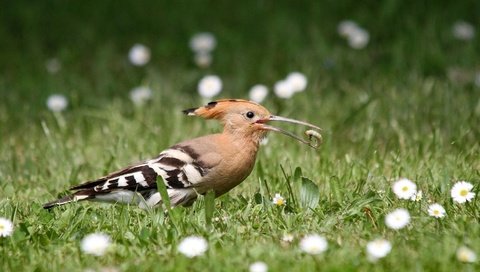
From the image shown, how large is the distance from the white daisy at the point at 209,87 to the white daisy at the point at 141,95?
0.41m

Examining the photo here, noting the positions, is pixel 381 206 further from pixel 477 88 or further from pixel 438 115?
pixel 477 88

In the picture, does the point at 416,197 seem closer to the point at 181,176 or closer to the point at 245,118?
the point at 245,118

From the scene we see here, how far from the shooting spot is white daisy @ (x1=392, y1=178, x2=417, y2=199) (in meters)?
4.96

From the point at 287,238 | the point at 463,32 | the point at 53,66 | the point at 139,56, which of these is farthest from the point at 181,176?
the point at 463,32

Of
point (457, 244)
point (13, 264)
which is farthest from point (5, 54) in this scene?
point (457, 244)

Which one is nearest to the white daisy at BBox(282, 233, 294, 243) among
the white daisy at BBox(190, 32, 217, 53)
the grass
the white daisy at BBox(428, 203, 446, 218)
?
the grass

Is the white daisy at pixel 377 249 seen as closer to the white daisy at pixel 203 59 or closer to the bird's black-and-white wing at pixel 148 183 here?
the bird's black-and-white wing at pixel 148 183

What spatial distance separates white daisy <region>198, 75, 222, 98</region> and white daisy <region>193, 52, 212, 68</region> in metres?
0.82

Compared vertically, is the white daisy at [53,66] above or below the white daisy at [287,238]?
below

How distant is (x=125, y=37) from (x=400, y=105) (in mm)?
3096

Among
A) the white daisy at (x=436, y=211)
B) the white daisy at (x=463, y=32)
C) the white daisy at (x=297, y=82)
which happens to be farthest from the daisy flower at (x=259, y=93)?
the white daisy at (x=436, y=211)

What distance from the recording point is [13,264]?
172 inches

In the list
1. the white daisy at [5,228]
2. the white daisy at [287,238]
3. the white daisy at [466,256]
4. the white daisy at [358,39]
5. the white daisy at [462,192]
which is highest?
the white daisy at [5,228]

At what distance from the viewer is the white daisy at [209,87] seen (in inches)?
295
